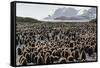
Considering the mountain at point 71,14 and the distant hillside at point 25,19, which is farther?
the mountain at point 71,14

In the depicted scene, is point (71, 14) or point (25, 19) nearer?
point (25, 19)

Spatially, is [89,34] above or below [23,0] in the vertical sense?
below

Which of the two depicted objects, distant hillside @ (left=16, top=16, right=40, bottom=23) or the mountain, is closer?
distant hillside @ (left=16, top=16, right=40, bottom=23)

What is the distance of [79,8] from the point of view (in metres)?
2.94

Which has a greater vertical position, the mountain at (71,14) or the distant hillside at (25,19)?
the mountain at (71,14)

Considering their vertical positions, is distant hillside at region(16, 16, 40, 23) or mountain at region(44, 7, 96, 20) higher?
mountain at region(44, 7, 96, 20)

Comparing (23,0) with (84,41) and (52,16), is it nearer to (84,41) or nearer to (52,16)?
(52,16)

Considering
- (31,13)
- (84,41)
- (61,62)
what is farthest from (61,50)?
(31,13)

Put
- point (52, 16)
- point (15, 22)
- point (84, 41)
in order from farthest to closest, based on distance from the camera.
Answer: point (84, 41), point (52, 16), point (15, 22)

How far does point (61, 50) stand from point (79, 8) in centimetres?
54

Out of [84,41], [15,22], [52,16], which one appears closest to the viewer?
[15,22]

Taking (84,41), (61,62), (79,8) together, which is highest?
(79,8)
